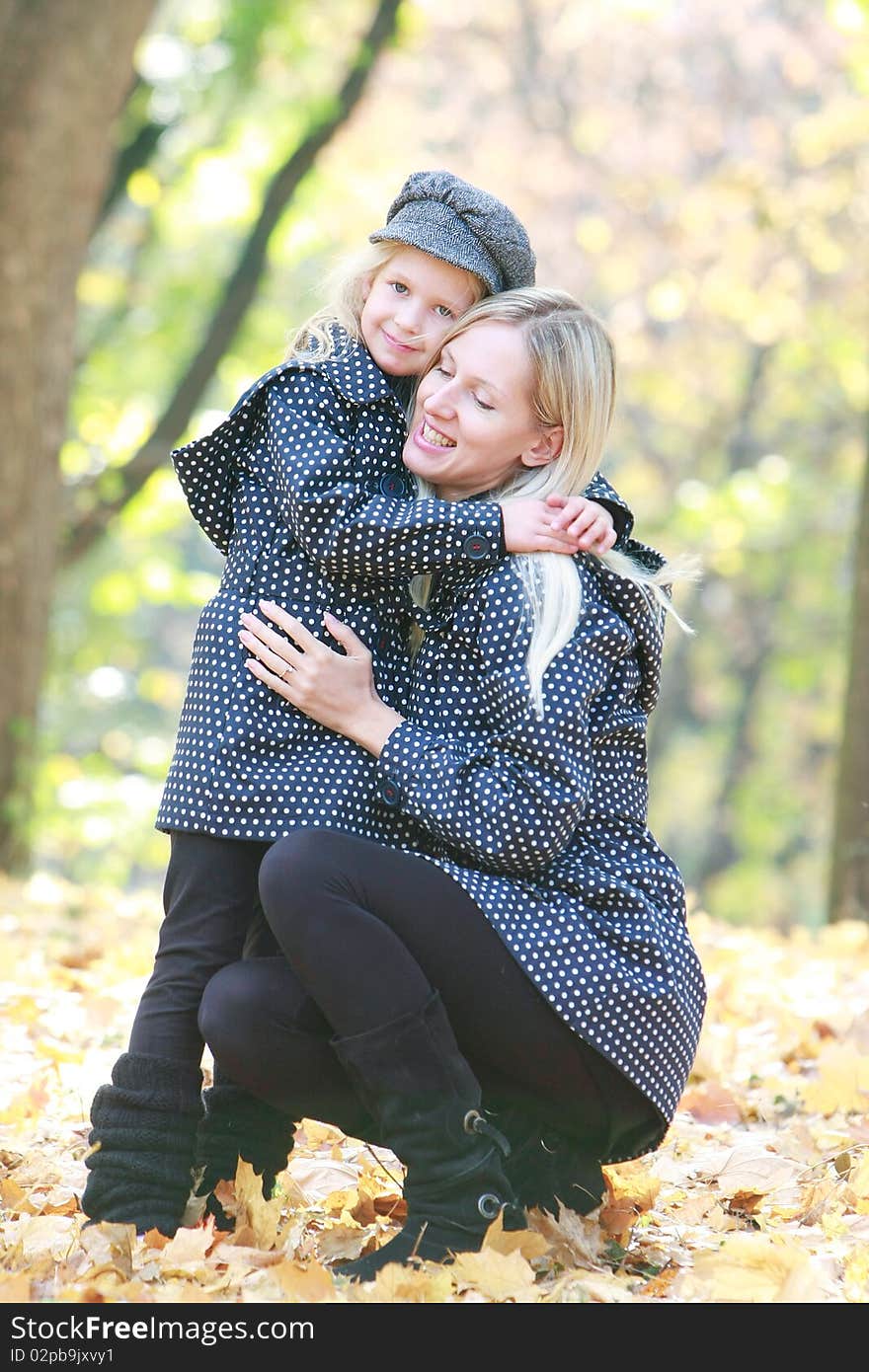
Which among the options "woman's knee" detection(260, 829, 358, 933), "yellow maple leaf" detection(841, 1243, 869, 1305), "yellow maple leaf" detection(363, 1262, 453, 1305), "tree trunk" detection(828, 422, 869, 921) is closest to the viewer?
"yellow maple leaf" detection(363, 1262, 453, 1305)

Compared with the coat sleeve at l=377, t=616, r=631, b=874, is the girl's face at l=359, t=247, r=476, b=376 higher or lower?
higher

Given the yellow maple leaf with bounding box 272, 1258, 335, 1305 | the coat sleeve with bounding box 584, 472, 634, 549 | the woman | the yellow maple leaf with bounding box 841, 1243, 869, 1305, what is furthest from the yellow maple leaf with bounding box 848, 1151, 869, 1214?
the coat sleeve with bounding box 584, 472, 634, 549

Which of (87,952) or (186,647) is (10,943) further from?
(186,647)

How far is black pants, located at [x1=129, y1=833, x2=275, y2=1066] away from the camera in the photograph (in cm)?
243

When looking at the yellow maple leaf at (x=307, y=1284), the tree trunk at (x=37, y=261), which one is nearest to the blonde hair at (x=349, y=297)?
the yellow maple leaf at (x=307, y=1284)

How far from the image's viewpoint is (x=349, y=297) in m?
2.86

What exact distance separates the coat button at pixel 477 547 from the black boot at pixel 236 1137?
3.19ft

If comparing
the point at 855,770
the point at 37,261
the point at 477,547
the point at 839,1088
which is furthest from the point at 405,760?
the point at 37,261

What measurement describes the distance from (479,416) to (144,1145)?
4.31 ft

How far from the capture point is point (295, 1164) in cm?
283

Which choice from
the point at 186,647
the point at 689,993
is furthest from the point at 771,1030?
the point at 186,647

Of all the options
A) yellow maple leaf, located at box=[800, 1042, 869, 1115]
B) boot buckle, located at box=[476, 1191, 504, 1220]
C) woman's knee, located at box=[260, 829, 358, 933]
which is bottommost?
boot buckle, located at box=[476, 1191, 504, 1220]

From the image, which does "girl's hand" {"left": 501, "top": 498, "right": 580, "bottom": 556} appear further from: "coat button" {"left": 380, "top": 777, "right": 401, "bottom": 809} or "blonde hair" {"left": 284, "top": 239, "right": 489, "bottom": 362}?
"blonde hair" {"left": 284, "top": 239, "right": 489, "bottom": 362}

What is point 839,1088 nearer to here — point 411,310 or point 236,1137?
point 236,1137
